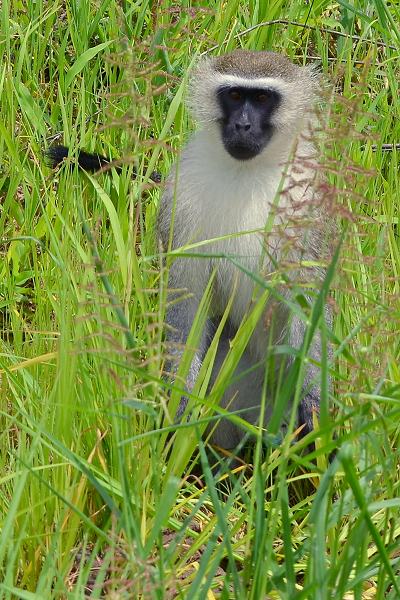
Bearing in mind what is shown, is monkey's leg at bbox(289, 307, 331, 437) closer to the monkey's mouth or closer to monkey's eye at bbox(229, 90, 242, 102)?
the monkey's mouth

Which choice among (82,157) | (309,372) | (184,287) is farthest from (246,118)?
(309,372)

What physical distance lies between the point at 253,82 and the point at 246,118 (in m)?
0.16

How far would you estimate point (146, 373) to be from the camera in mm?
2314

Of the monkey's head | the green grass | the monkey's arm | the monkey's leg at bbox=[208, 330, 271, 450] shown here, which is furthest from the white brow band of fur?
the monkey's leg at bbox=[208, 330, 271, 450]

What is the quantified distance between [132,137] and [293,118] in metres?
1.50

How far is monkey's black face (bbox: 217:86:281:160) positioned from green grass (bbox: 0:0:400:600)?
0.63 feet

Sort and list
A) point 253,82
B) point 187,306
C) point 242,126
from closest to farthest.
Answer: point 242,126
point 253,82
point 187,306

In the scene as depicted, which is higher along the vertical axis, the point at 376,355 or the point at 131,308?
the point at 376,355

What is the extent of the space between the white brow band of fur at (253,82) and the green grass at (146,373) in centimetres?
15

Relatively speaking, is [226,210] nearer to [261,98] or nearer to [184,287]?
[184,287]

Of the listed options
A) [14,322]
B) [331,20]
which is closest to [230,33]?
[331,20]

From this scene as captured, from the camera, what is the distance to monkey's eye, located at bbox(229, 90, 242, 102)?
380 cm

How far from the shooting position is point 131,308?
3.57m

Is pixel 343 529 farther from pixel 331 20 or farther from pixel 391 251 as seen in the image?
pixel 331 20
